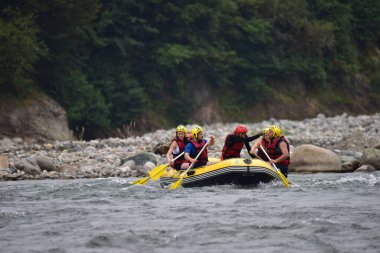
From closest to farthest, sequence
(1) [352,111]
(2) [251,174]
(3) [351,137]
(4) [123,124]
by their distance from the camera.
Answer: (2) [251,174], (3) [351,137], (4) [123,124], (1) [352,111]

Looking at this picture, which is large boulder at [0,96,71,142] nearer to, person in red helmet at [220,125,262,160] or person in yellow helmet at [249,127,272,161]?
person in yellow helmet at [249,127,272,161]

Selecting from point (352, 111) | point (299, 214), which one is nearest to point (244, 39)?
point (352, 111)

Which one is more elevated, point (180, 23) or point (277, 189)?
point (180, 23)

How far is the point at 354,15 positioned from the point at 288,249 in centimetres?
4699

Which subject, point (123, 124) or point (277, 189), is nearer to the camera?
point (277, 189)

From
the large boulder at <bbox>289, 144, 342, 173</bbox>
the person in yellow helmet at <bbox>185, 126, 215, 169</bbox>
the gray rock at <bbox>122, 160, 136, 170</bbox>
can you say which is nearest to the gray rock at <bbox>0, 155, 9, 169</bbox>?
the gray rock at <bbox>122, 160, 136, 170</bbox>

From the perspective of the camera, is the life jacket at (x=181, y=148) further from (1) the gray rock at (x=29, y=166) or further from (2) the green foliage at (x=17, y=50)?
(2) the green foliage at (x=17, y=50)

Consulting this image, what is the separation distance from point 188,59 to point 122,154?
17.5m

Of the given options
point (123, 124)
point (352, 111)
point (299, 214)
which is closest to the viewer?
point (299, 214)

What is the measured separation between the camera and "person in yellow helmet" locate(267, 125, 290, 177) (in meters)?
19.6

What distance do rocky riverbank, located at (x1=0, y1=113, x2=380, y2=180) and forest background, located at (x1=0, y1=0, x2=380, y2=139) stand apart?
3421 millimetres

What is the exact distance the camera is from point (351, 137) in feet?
103

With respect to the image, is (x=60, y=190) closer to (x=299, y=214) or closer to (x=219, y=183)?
(x=219, y=183)

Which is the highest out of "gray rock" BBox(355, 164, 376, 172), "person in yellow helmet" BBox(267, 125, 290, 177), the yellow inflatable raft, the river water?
"person in yellow helmet" BBox(267, 125, 290, 177)
